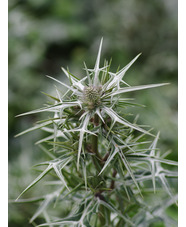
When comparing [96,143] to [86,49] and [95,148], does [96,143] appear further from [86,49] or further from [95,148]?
[86,49]

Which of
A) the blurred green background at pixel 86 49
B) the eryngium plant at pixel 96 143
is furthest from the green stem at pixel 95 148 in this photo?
the blurred green background at pixel 86 49

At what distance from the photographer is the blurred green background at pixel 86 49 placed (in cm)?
221

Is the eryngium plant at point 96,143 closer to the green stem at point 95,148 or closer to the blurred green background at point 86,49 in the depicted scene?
the green stem at point 95,148

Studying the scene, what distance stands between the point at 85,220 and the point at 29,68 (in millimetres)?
2092

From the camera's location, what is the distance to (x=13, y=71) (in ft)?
8.06

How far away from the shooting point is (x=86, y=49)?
3.05 metres

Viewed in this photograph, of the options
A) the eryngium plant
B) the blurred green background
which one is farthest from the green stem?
the blurred green background

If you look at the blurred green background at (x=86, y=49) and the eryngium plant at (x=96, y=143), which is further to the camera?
the blurred green background at (x=86, y=49)

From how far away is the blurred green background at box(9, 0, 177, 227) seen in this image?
221 cm

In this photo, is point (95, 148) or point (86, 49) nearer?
point (95, 148)

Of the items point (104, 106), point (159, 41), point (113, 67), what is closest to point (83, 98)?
point (104, 106)

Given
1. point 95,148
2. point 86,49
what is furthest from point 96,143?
point 86,49

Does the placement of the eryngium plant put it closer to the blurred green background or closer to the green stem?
the green stem

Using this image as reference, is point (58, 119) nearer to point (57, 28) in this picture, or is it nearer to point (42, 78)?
point (42, 78)
